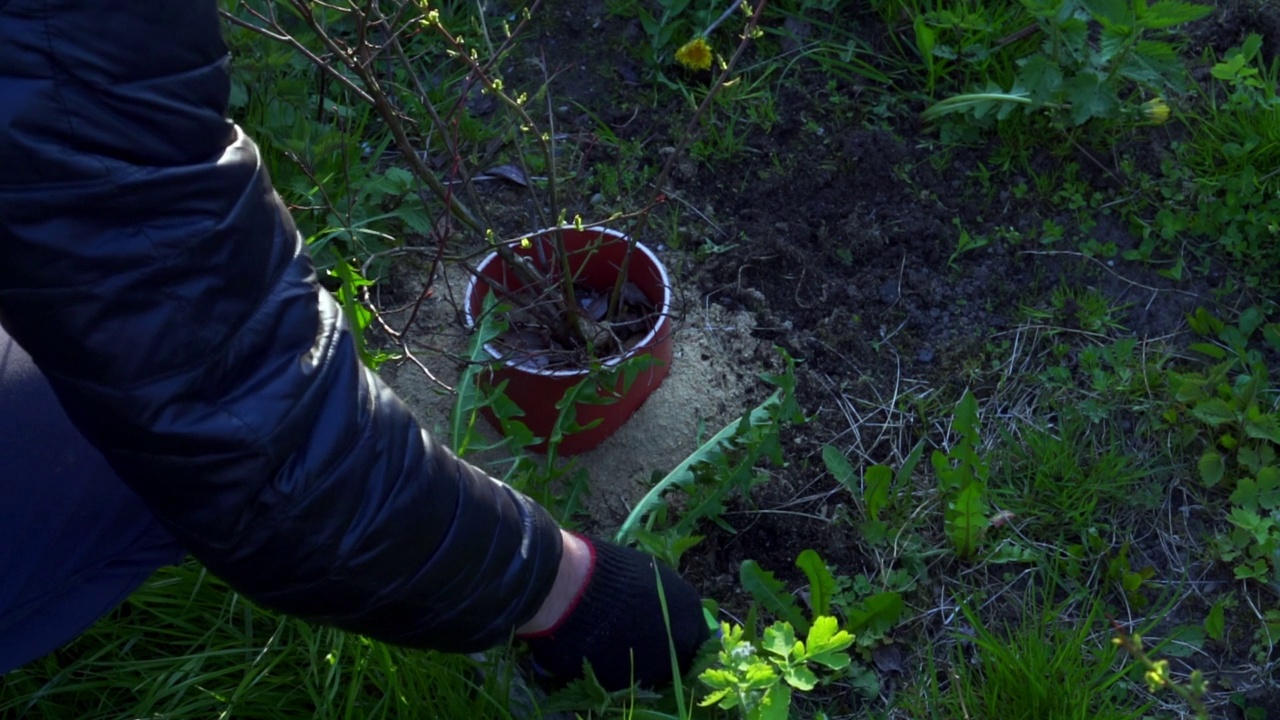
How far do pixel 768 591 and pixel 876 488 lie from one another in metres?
0.31

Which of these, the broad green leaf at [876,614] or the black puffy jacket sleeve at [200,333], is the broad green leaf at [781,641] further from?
the broad green leaf at [876,614]

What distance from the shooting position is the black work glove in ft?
5.94

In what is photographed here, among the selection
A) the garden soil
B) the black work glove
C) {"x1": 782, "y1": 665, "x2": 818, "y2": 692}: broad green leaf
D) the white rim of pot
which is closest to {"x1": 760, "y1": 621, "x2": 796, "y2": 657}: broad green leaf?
{"x1": 782, "y1": 665, "x2": 818, "y2": 692}: broad green leaf

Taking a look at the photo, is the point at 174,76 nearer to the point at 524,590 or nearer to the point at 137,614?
the point at 524,590

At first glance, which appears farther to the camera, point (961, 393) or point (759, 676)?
point (961, 393)

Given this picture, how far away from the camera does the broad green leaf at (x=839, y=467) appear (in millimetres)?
2195

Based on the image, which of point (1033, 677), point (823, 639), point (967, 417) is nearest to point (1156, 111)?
point (967, 417)

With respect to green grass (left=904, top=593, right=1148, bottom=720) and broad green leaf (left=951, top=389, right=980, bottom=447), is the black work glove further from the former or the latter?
broad green leaf (left=951, top=389, right=980, bottom=447)

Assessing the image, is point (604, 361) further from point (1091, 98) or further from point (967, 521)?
point (1091, 98)

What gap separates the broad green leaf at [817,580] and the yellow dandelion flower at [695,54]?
1255mm

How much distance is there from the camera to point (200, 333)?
46.1 inches

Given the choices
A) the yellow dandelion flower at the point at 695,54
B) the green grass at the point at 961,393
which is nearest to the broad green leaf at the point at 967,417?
the green grass at the point at 961,393

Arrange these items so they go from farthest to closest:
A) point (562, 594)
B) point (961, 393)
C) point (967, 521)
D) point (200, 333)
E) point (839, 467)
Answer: point (961, 393), point (839, 467), point (967, 521), point (562, 594), point (200, 333)

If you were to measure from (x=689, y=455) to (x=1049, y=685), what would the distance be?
82cm
